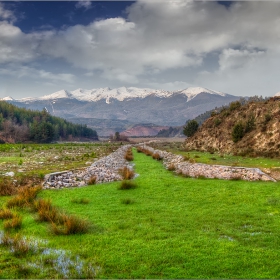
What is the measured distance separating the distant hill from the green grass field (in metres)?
23.6

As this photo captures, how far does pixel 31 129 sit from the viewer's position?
101 metres

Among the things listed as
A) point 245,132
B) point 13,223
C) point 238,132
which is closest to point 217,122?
point 245,132

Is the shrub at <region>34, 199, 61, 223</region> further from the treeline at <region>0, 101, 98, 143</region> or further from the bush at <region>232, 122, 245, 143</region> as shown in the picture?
the treeline at <region>0, 101, 98, 143</region>

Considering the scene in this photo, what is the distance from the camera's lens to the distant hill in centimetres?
3475

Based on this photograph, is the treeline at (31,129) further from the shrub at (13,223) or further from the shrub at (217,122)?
the shrub at (13,223)

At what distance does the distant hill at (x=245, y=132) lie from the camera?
34.8 meters

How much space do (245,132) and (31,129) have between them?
270 feet

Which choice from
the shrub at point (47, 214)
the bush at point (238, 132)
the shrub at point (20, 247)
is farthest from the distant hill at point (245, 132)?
the shrub at point (20, 247)

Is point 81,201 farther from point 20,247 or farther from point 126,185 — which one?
point 20,247

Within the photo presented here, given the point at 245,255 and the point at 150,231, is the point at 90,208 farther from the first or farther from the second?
the point at 245,255

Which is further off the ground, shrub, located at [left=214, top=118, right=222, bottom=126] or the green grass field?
shrub, located at [left=214, top=118, right=222, bottom=126]

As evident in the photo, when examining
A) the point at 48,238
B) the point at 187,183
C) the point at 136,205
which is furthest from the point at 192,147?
the point at 48,238

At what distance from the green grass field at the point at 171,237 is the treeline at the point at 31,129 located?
89.3 metres

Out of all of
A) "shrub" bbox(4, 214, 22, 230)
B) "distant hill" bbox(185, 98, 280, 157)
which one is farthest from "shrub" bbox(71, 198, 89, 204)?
"distant hill" bbox(185, 98, 280, 157)
